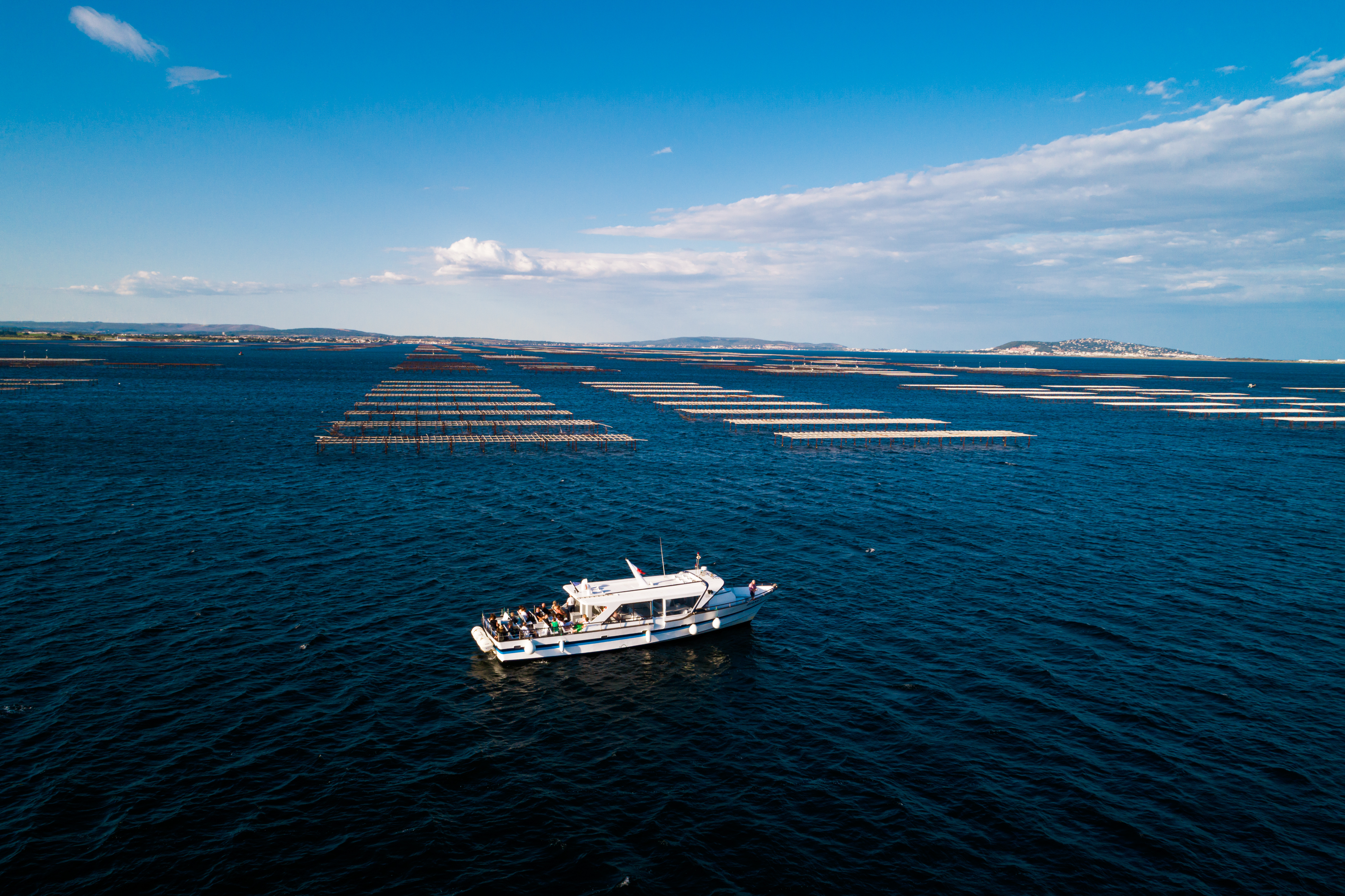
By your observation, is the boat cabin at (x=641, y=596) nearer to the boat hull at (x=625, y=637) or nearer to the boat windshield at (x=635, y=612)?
the boat windshield at (x=635, y=612)

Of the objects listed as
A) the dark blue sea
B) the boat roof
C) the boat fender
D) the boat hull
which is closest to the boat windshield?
the boat hull

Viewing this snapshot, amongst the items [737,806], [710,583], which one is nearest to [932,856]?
[737,806]

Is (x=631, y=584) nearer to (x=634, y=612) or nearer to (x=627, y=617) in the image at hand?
(x=634, y=612)

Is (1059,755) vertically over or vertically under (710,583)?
under

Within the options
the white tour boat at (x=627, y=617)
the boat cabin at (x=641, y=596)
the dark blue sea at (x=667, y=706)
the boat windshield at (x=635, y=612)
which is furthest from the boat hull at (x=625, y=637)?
the dark blue sea at (x=667, y=706)

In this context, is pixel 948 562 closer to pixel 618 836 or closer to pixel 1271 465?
pixel 618 836

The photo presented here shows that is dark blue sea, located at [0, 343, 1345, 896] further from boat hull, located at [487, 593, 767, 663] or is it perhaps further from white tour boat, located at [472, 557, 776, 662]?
white tour boat, located at [472, 557, 776, 662]

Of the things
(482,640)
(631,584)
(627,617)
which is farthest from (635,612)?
(482,640)
